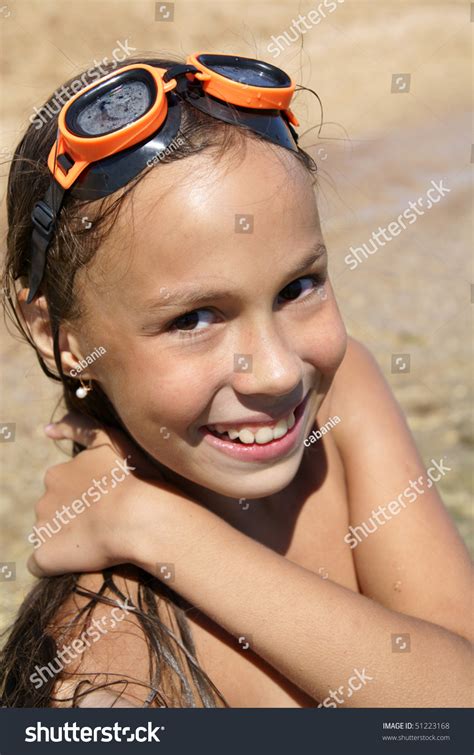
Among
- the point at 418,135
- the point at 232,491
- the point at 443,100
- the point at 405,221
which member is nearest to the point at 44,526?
the point at 232,491

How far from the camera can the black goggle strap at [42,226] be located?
2.44m

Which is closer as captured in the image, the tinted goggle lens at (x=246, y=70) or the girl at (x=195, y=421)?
the girl at (x=195, y=421)

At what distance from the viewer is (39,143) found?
8.48 ft

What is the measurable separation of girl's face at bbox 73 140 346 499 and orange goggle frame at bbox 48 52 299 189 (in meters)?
0.12

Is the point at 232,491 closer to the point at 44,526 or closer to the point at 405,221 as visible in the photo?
the point at 44,526

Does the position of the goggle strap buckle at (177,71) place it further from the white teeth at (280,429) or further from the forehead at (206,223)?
the white teeth at (280,429)

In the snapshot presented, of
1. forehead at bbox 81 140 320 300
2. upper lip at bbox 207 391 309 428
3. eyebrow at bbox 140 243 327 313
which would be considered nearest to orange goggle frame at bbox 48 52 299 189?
forehead at bbox 81 140 320 300

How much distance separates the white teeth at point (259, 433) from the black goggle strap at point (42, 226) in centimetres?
59

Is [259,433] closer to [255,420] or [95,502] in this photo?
[255,420]

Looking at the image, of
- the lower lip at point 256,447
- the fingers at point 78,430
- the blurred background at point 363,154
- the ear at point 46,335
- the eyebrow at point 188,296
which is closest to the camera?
the eyebrow at point 188,296

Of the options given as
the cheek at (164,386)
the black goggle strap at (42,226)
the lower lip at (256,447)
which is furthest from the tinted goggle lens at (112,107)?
the lower lip at (256,447)

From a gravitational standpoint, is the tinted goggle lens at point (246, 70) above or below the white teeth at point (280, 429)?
above

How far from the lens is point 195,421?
2.37 meters

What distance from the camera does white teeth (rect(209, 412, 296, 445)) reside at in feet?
7.96
